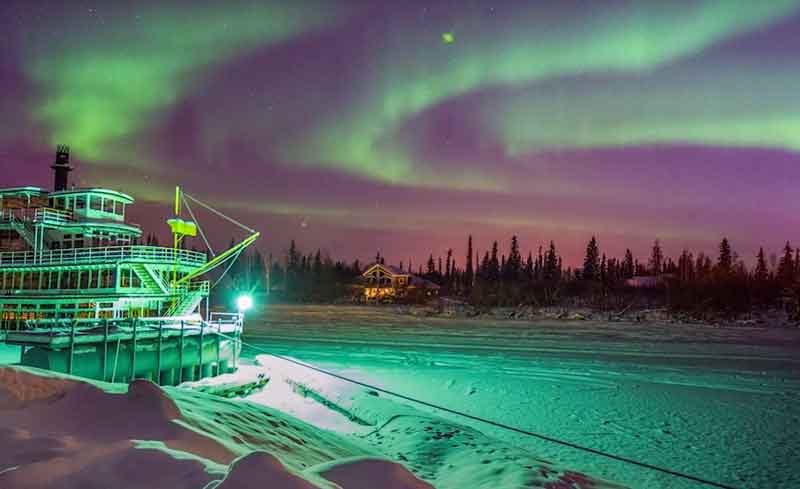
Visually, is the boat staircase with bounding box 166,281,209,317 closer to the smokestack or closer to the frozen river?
the frozen river

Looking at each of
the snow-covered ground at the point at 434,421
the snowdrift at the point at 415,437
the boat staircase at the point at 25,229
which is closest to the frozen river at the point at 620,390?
the snow-covered ground at the point at 434,421

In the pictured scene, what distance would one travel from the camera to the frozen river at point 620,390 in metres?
13.7

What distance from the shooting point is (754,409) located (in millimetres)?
18859

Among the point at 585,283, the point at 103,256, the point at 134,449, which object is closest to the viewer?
the point at 134,449

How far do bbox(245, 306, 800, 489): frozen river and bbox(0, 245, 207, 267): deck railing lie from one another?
7758 millimetres

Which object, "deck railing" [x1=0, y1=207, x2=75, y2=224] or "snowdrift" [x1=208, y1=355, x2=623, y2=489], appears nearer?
"snowdrift" [x1=208, y1=355, x2=623, y2=489]

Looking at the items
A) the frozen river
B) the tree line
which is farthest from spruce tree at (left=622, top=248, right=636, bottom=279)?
the frozen river

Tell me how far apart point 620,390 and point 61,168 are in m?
45.4

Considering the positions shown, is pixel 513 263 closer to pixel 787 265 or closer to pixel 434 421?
pixel 787 265

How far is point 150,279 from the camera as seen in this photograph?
30.6 meters

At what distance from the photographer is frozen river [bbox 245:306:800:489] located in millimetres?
13719

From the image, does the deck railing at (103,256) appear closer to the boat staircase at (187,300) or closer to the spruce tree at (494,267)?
the boat staircase at (187,300)

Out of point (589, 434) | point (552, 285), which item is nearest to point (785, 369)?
point (589, 434)

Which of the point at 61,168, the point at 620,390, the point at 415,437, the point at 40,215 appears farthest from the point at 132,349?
the point at 61,168
